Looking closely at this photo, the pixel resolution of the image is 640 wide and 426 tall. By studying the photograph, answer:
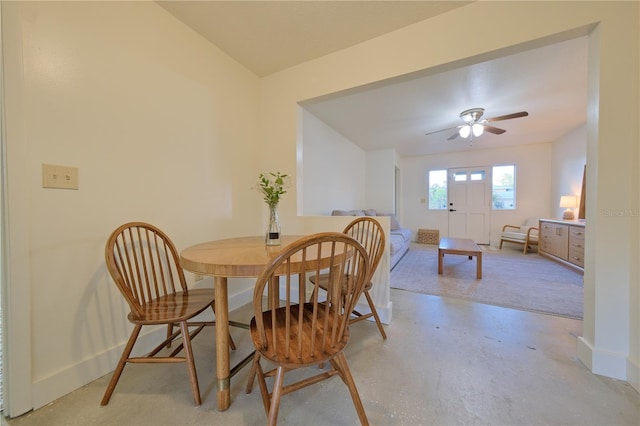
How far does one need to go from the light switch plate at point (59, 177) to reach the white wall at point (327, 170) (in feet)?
5.03

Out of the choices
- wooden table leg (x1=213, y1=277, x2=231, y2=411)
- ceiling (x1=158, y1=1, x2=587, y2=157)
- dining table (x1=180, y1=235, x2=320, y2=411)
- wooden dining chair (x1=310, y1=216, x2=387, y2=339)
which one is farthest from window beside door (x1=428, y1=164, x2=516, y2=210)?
wooden table leg (x1=213, y1=277, x2=231, y2=411)

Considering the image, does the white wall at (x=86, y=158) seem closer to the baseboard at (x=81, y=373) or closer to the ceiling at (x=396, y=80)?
the baseboard at (x=81, y=373)

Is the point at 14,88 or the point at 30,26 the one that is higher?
the point at 30,26

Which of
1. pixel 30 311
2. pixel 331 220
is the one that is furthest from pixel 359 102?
pixel 30 311

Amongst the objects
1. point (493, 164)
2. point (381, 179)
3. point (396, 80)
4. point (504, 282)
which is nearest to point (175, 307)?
point (396, 80)

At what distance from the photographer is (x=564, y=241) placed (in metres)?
3.62

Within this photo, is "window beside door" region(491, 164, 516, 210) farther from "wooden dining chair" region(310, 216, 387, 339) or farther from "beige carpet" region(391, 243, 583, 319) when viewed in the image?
"wooden dining chair" region(310, 216, 387, 339)

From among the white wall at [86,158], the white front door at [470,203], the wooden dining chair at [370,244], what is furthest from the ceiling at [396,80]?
the white front door at [470,203]

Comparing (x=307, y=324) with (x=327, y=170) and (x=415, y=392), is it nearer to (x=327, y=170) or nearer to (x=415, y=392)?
(x=415, y=392)

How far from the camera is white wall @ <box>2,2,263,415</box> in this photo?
1067 mm

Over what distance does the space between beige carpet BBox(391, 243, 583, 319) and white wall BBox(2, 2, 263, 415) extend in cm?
260

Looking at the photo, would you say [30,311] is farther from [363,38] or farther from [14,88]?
[363,38]

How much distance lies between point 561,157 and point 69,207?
6986 mm

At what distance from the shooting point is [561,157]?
4.58m
